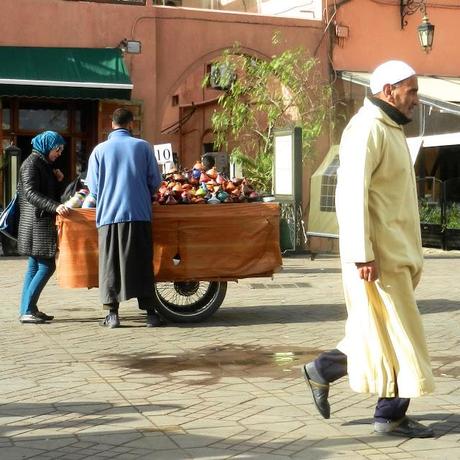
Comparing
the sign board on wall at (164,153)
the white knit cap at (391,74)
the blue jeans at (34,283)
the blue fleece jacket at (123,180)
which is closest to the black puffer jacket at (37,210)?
the blue jeans at (34,283)

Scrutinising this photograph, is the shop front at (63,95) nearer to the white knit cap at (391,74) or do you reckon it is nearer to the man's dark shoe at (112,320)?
the man's dark shoe at (112,320)

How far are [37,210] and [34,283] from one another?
0.64 metres

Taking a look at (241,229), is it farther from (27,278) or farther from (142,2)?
(142,2)

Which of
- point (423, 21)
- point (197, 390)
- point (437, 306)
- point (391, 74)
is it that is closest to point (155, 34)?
point (423, 21)

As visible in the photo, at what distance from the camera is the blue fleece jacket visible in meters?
8.97

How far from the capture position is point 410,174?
5418 millimetres

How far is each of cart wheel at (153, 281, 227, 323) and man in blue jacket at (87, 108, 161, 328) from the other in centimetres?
47

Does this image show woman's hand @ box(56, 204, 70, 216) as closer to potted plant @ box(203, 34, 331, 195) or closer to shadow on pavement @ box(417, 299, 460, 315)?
shadow on pavement @ box(417, 299, 460, 315)

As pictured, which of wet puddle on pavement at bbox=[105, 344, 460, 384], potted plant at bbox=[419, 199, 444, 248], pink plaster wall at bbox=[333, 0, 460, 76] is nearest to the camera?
wet puddle on pavement at bbox=[105, 344, 460, 384]

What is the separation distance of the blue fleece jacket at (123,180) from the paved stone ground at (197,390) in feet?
3.26

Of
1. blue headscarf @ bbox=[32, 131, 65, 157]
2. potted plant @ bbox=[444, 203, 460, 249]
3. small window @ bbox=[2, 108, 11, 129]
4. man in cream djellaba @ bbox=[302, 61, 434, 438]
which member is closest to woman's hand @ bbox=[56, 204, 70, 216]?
blue headscarf @ bbox=[32, 131, 65, 157]

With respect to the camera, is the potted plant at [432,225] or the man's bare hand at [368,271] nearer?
the man's bare hand at [368,271]

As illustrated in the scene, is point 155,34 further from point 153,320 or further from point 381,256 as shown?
point 381,256

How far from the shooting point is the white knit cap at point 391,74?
213 inches
